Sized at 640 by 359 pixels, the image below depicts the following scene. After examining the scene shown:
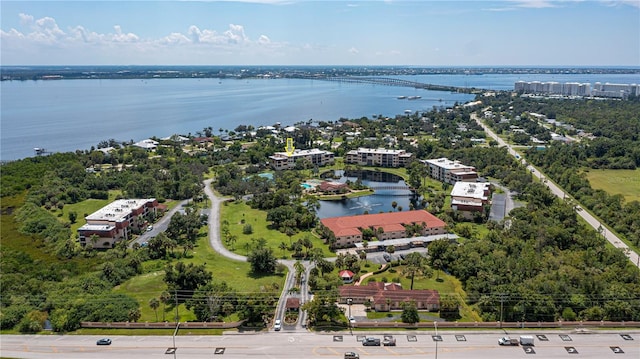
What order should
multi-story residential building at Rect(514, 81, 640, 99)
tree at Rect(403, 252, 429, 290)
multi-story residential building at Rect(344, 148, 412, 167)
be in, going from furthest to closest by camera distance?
multi-story residential building at Rect(514, 81, 640, 99) → multi-story residential building at Rect(344, 148, 412, 167) → tree at Rect(403, 252, 429, 290)

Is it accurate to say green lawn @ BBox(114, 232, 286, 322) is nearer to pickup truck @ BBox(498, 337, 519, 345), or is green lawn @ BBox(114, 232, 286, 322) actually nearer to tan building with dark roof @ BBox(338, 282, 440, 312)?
tan building with dark roof @ BBox(338, 282, 440, 312)

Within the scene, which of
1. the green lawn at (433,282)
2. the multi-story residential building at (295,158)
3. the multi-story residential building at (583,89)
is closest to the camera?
the green lawn at (433,282)

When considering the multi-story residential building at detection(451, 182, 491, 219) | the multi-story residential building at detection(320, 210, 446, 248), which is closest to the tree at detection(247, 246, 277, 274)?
the multi-story residential building at detection(320, 210, 446, 248)

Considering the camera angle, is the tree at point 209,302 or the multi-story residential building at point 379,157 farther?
the multi-story residential building at point 379,157

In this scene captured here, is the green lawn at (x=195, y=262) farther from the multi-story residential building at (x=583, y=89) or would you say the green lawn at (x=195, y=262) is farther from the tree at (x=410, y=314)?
the multi-story residential building at (x=583, y=89)

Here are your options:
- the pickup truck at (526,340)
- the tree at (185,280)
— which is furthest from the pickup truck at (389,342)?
the tree at (185,280)
